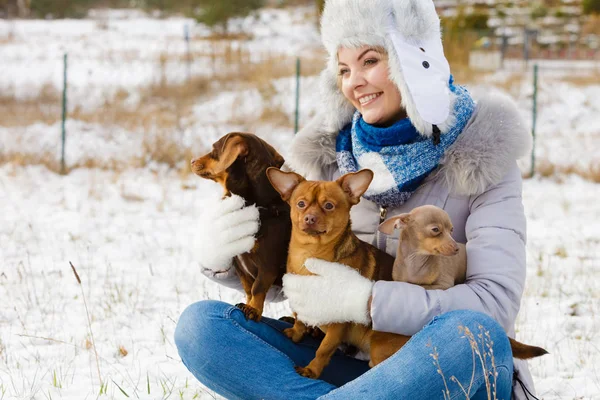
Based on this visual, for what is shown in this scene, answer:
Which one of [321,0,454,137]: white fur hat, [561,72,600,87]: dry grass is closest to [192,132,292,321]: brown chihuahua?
[321,0,454,137]: white fur hat

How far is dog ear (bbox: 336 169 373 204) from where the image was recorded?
9.99ft

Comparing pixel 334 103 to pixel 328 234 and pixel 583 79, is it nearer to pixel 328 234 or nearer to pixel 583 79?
pixel 328 234

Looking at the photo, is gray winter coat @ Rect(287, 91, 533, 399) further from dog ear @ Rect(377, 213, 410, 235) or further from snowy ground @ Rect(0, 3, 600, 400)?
snowy ground @ Rect(0, 3, 600, 400)

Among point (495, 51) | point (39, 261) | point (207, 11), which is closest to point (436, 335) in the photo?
point (39, 261)

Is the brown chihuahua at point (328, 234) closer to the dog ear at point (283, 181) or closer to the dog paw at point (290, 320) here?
the dog ear at point (283, 181)

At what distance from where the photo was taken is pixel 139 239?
7312mm

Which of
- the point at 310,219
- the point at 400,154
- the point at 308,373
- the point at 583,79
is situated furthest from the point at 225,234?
the point at 583,79

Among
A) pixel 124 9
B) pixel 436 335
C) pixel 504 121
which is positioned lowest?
pixel 124 9

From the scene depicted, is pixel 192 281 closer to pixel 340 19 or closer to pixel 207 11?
pixel 340 19

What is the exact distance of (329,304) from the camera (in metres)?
2.95

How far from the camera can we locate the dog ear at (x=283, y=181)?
3.09 metres

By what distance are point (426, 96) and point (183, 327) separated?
149cm

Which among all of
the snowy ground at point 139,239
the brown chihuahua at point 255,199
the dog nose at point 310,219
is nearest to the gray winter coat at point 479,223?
the dog nose at point 310,219

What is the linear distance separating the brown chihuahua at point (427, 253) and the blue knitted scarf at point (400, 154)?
0.27 meters
